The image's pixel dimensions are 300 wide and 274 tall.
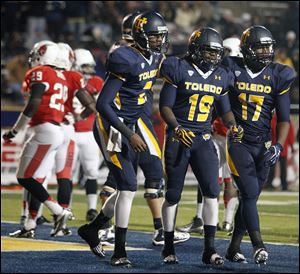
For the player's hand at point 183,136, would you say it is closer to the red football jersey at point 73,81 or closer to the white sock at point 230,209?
the red football jersey at point 73,81

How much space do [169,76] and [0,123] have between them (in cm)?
2466

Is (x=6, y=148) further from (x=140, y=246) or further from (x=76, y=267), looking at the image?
(x=140, y=246)

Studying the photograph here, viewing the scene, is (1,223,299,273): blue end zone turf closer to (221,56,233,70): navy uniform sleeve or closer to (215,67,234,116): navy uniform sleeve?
(221,56,233,70): navy uniform sleeve

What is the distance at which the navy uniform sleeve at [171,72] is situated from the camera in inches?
457

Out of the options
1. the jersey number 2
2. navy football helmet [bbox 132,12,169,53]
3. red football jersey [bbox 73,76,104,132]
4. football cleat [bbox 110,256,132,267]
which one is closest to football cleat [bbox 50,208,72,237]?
the jersey number 2

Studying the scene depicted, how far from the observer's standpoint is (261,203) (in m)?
33.4

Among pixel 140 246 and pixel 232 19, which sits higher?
pixel 232 19

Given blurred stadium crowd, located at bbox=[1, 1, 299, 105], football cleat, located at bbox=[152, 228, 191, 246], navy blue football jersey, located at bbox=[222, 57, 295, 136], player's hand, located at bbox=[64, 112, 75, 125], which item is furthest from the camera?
blurred stadium crowd, located at bbox=[1, 1, 299, 105]

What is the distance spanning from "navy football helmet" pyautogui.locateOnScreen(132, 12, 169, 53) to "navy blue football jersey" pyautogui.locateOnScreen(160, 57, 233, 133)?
0.21 meters

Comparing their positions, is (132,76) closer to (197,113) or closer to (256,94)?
(197,113)

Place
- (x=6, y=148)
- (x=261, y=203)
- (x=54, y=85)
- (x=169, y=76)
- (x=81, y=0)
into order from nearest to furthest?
(x=169, y=76) < (x=54, y=85) < (x=261, y=203) < (x=6, y=148) < (x=81, y=0)

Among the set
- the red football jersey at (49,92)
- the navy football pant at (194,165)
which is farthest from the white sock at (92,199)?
the navy football pant at (194,165)

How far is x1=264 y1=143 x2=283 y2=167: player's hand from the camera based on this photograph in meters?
11.6

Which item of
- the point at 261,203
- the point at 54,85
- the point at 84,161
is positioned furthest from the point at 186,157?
the point at 261,203
